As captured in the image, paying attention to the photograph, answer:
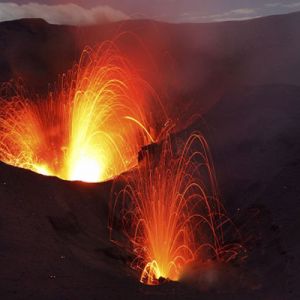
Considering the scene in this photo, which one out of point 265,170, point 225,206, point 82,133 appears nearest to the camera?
point 225,206

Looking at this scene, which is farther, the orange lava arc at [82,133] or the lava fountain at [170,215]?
the orange lava arc at [82,133]

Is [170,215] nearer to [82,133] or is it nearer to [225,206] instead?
[225,206]

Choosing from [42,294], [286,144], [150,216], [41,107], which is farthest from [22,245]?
[41,107]

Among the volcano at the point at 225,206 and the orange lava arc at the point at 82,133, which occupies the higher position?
the orange lava arc at the point at 82,133

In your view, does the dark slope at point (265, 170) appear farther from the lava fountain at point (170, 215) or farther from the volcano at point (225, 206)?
the lava fountain at point (170, 215)

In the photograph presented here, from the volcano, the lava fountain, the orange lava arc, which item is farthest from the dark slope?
the orange lava arc

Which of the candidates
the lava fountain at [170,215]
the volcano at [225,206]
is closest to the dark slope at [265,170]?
the volcano at [225,206]

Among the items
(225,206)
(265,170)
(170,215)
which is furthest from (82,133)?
(265,170)
